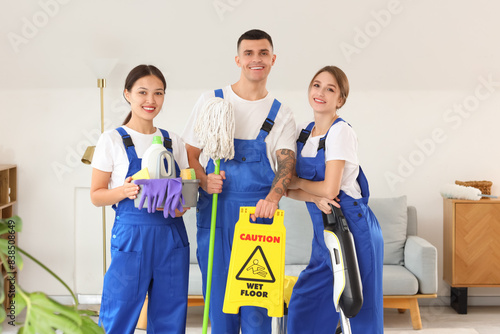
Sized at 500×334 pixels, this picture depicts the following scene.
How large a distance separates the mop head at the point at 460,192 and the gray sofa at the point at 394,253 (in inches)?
12.0

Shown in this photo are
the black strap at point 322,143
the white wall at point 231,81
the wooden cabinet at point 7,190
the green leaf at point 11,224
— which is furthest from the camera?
the white wall at point 231,81

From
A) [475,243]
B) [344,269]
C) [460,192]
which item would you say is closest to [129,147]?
[344,269]

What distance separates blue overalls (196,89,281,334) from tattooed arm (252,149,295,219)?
0.06 metres

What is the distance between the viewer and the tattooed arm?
7.90 feet

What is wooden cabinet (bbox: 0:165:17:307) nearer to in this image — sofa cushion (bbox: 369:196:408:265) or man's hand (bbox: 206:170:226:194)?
man's hand (bbox: 206:170:226:194)

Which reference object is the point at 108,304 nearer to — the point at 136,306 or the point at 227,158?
the point at 136,306

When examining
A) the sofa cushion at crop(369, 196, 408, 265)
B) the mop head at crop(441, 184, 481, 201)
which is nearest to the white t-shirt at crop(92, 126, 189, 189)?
the sofa cushion at crop(369, 196, 408, 265)

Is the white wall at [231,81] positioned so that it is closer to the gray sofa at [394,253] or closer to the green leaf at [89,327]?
the gray sofa at [394,253]

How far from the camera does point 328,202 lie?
2473 mm

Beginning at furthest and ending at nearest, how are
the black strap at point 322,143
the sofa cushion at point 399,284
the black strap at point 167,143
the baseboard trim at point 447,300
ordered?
the baseboard trim at point 447,300, the sofa cushion at point 399,284, the black strap at point 322,143, the black strap at point 167,143

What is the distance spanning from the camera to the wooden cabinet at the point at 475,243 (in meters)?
4.38

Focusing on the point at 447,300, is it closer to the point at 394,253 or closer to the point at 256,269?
the point at 394,253

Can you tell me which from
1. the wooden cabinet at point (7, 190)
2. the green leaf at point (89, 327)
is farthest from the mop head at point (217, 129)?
the wooden cabinet at point (7, 190)

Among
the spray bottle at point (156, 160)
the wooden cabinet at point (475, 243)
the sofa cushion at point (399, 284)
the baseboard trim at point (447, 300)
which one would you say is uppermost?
the spray bottle at point (156, 160)
